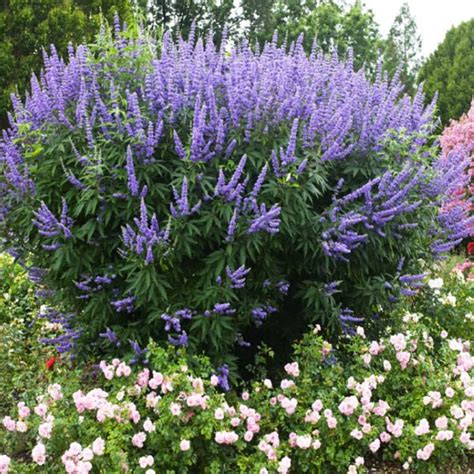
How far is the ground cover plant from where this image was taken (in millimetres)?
3635

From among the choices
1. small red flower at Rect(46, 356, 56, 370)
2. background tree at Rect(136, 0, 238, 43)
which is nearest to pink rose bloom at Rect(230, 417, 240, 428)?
small red flower at Rect(46, 356, 56, 370)

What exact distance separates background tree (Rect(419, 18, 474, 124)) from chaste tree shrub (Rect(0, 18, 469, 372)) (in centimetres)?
1639

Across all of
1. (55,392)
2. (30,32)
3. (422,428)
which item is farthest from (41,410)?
(30,32)

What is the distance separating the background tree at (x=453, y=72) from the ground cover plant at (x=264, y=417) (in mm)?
16791

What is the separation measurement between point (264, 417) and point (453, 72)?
63.4 ft

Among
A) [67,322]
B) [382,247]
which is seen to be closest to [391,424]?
[382,247]

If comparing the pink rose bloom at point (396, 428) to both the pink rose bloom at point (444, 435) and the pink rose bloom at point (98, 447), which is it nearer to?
the pink rose bloom at point (444, 435)

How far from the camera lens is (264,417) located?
13.5ft

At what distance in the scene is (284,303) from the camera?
4895 mm

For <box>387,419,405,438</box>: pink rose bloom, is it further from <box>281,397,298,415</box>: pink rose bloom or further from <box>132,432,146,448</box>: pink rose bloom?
<box>132,432,146,448</box>: pink rose bloom

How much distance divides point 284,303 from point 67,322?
165cm

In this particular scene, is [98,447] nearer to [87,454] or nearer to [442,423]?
[87,454]

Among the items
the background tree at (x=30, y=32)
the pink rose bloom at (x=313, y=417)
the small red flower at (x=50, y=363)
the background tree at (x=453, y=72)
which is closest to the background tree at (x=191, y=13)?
the background tree at (x=453, y=72)

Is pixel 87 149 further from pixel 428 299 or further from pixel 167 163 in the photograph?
pixel 428 299
